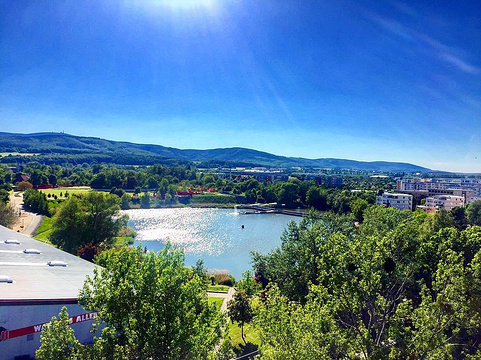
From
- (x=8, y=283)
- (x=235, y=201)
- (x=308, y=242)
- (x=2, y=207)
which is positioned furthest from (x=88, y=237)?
(x=235, y=201)

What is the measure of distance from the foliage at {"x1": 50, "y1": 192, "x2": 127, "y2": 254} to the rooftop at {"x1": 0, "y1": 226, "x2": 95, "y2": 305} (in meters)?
5.33

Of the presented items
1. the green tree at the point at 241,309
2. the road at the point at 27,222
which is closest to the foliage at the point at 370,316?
the green tree at the point at 241,309

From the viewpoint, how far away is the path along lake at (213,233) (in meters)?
28.0

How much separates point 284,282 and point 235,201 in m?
55.8

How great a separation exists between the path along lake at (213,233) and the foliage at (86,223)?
3.42 meters

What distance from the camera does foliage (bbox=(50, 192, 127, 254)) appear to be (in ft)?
74.1

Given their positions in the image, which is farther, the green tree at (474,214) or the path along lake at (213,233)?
the green tree at (474,214)

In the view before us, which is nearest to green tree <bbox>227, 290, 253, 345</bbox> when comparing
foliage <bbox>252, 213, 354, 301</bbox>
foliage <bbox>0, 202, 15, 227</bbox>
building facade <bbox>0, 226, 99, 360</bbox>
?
foliage <bbox>252, 213, 354, 301</bbox>

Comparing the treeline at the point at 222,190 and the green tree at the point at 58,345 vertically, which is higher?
the green tree at the point at 58,345

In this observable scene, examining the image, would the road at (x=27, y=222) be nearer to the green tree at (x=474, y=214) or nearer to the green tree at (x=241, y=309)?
the green tree at (x=241, y=309)

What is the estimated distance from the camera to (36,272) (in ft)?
38.1

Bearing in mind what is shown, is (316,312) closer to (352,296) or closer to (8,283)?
(352,296)

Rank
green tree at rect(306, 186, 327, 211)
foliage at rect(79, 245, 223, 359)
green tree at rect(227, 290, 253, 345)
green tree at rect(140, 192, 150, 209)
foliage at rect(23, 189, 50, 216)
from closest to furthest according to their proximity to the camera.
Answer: foliage at rect(79, 245, 223, 359) < green tree at rect(227, 290, 253, 345) < foliage at rect(23, 189, 50, 216) < green tree at rect(140, 192, 150, 209) < green tree at rect(306, 186, 327, 211)

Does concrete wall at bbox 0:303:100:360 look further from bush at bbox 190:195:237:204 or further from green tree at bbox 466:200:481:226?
bush at bbox 190:195:237:204
